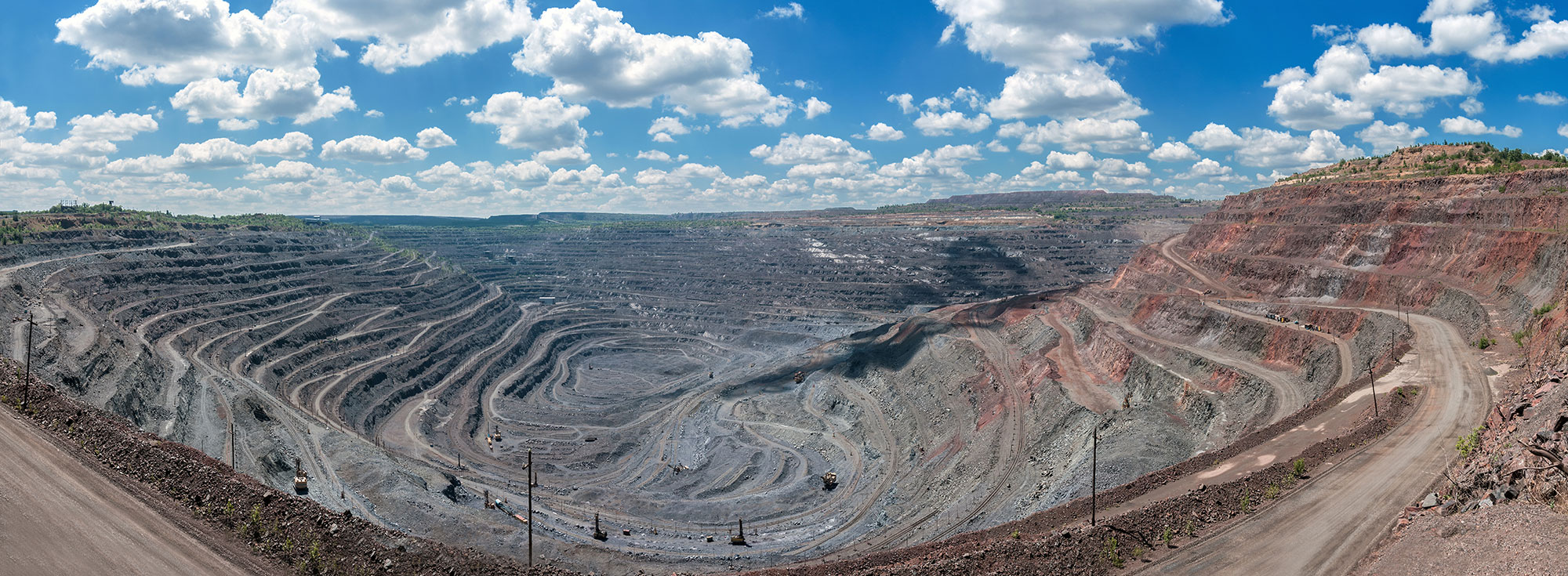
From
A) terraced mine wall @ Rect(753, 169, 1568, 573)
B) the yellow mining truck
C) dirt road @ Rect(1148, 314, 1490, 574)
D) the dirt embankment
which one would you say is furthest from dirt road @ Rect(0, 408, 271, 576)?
dirt road @ Rect(1148, 314, 1490, 574)

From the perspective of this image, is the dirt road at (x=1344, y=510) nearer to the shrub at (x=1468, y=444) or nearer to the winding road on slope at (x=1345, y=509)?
the winding road on slope at (x=1345, y=509)

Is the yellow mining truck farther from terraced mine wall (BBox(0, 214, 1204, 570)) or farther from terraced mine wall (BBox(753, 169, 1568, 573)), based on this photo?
terraced mine wall (BBox(753, 169, 1568, 573))

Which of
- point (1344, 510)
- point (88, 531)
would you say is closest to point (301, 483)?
point (88, 531)

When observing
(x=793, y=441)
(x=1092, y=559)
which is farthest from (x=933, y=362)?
(x=1092, y=559)

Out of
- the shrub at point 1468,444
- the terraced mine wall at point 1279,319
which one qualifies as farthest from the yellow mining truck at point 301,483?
the shrub at point 1468,444

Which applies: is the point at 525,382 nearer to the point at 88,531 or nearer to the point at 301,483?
the point at 301,483

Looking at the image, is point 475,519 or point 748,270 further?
point 748,270

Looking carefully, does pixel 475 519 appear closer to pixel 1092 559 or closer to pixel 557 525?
pixel 557 525
